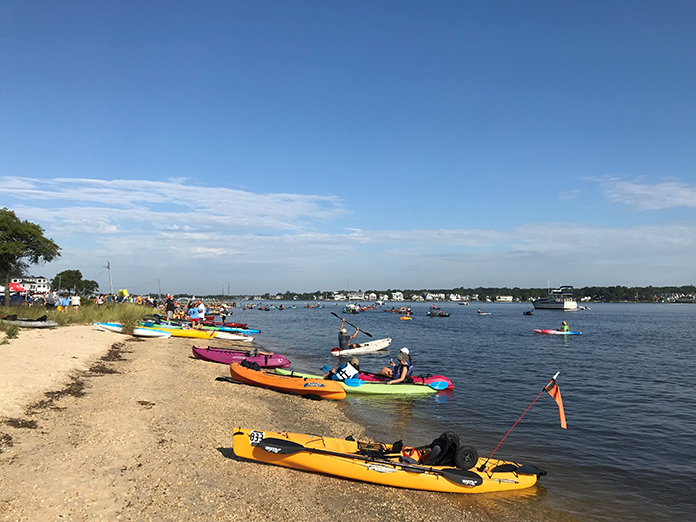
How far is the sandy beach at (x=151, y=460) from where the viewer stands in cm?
567

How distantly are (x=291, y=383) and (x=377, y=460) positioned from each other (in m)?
7.25

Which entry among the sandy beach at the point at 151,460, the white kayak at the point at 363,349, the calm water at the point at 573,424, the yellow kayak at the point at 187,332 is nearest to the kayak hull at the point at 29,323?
the yellow kayak at the point at 187,332

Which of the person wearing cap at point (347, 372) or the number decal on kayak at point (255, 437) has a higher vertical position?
the number decal on kayak at point (255, 437)

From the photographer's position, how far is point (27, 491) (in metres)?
5.55

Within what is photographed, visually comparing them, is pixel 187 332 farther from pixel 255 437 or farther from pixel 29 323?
pixel 255 437

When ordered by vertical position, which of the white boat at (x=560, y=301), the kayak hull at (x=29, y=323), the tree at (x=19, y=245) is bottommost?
the white boat at (x=560, y=301)

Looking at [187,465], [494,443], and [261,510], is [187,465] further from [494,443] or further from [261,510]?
[494,443]

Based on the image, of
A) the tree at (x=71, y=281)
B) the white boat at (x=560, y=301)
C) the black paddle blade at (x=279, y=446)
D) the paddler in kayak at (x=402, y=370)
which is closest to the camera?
the black paddle blade at (x=279, y=446)

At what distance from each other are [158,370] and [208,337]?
13195mm

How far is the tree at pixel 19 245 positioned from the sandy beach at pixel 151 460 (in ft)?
75.3

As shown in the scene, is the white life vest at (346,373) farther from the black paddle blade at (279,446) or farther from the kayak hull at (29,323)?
the kayak hull at (29,323)

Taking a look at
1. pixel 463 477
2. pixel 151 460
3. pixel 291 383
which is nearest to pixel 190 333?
pixel 291 383

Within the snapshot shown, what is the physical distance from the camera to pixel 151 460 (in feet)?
23.2

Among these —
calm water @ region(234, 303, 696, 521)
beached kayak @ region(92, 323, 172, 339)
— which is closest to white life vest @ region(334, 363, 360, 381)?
calm water @ region(234, 303, 696, 521)
